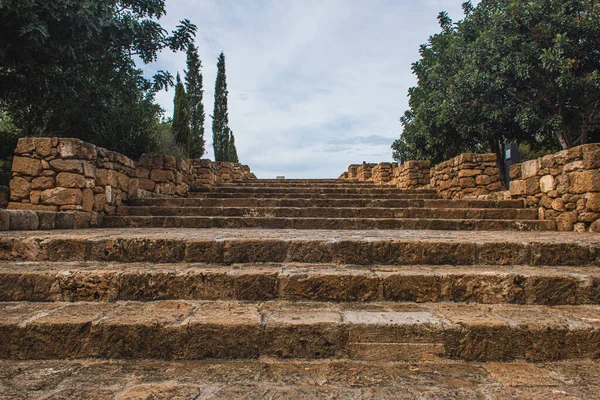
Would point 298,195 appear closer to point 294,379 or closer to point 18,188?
point 18,188

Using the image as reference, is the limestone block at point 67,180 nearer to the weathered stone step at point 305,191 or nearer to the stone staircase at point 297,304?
the stone staircase at point 297,304

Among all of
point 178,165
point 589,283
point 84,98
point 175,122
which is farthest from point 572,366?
point 175,122

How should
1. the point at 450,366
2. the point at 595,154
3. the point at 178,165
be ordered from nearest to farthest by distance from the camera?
1. the point at 450,366
2. the point at 595,154
3. the point at 178,165

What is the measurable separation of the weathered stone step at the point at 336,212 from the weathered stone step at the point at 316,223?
492 millimetres

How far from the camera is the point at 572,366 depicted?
5.94 ft

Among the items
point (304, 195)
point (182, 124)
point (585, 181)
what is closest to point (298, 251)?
point (585, 181)

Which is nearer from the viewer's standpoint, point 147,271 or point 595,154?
point 147,271

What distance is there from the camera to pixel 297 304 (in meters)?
2.26

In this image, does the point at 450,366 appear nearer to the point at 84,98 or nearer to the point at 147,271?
the point at 147,271

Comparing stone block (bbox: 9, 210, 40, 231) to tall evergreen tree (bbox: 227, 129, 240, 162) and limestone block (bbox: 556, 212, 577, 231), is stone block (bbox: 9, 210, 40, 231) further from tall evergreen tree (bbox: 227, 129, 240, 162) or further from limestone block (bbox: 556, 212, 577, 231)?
tall evergreen tree (bbox: 227, 129, 240, 162)

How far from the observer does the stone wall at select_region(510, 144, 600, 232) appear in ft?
13.8

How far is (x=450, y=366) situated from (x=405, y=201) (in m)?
4.84

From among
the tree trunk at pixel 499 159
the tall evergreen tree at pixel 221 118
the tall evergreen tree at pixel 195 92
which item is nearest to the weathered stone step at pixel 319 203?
the tree trunk at pixel 499 159

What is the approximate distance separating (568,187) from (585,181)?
252 millimetres
